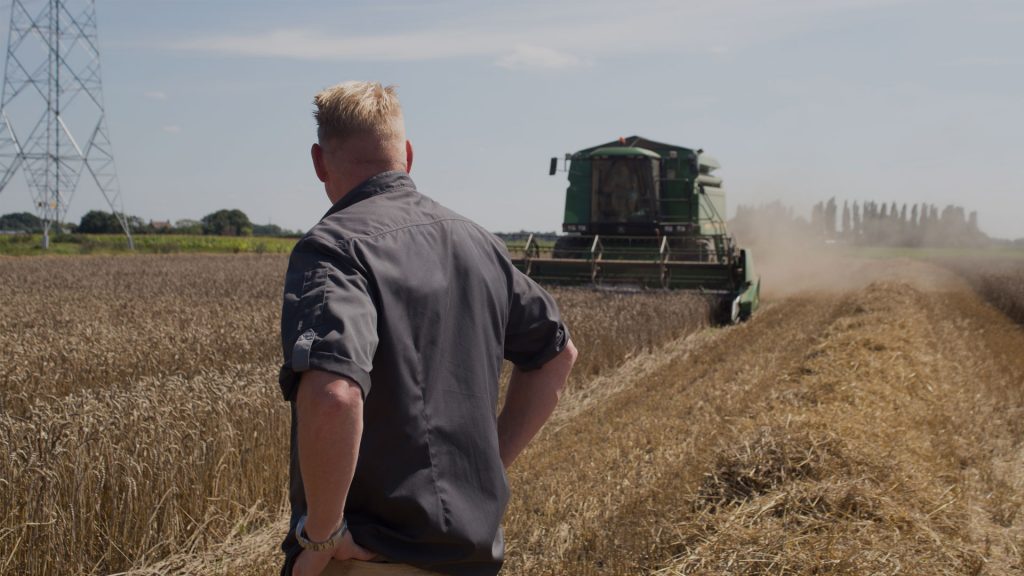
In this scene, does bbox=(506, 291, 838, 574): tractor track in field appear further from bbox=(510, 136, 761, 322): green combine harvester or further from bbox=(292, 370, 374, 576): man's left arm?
bbox=(510, 136, 761, 322): green combine harvester

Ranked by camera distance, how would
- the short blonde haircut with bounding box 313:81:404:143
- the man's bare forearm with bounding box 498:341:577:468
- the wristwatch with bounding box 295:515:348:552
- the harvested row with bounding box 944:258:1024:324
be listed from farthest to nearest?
the harvested row with bounding box 944:258:1024:324 < the man's bare forearm with bounding box 498:341:577:468 < the short blonde haircut with bounding box 313:81:404:143 < the wristwatch with bounding box 295:515:348:552

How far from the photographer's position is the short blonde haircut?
2.04m

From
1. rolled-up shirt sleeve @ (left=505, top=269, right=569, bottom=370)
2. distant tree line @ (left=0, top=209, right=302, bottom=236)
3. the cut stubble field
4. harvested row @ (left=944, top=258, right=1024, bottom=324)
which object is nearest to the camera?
rolled-up shirt sleeve @ (left=505, top=269, right=569, bottom=370)

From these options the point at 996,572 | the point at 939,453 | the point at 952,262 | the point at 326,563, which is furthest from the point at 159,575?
the point at 952,262

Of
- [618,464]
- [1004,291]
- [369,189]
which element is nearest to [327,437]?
[369,189]

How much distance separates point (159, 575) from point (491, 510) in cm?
287

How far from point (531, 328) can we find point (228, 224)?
253ft

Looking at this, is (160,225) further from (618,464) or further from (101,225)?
(618,464)

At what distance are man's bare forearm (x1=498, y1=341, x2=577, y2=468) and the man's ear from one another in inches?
30.0

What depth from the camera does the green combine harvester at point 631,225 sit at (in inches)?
632

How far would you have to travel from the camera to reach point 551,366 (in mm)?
2467

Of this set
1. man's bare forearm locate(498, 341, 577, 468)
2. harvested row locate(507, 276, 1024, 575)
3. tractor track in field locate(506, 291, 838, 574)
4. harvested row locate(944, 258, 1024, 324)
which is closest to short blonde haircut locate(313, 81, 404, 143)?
man's bare forearm locate(498, 341, 577, 468)

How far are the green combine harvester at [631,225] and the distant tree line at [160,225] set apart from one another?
44.4m

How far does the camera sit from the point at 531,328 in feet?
7.79
